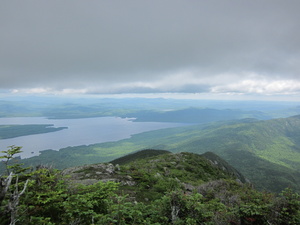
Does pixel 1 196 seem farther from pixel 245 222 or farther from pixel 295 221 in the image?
pixel 295 221

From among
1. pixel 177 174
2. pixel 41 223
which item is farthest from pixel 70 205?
pixel 177 174

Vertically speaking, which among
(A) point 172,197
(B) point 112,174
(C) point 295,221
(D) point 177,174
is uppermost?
(A) point 172,197

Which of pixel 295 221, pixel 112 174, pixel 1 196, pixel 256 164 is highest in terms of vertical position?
pixel 1 196

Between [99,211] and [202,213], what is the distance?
6203 millimetres

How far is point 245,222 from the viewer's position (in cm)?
1005

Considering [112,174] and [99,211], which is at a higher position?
[99,211]

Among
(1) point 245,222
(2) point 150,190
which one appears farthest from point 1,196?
(2) point 150,190

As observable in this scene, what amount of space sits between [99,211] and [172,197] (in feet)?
15.0

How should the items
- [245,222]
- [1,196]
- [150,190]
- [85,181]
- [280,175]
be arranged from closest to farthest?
[1,196] < [245,222] < [150,190] < [85,181] < [280,175]

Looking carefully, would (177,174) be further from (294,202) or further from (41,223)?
(41,223)

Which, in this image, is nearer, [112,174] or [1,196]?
[1,196]

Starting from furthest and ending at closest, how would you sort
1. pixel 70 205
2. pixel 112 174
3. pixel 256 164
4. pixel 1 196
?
pixel 256 164 < pixel 112 174 < pixel 70 205 < pixel 1 196

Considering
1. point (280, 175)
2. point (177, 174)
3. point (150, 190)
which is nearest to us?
point (150, 190)

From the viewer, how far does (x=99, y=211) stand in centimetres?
987
